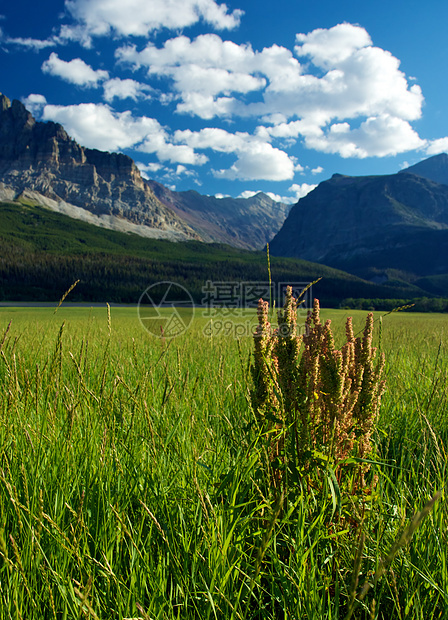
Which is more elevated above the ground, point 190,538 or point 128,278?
point 128,278

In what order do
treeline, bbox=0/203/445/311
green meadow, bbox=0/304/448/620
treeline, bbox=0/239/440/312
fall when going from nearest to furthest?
green meadow, bbox=0/304/448/620 < treeline, bbox=0/239/440/312 < treeline, bbox=0/203/445/311

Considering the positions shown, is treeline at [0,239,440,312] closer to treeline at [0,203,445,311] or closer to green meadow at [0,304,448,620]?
treeline at [0,203,445,311]

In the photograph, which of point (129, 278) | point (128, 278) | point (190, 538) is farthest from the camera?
point (129, 278)

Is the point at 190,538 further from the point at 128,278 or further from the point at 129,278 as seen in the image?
the point at 129,278

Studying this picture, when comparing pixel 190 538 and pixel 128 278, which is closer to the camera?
pixel 190 538

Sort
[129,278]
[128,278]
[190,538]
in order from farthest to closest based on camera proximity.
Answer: [129,278] → [128,278] → [190,538]

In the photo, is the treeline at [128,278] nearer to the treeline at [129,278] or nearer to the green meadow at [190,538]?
the treeline at [129,278]

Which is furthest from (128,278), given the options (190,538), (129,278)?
(190,538)

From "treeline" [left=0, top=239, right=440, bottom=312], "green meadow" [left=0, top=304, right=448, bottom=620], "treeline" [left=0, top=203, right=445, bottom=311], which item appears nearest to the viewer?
"green meadow" [left=0, top=304, right=448, bottom=620]

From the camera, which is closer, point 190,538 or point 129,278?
point 190,538

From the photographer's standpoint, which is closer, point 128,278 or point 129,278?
point 128,278

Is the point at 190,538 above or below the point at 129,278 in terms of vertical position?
below

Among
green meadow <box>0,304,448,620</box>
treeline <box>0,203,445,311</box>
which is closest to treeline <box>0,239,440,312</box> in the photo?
treeline <box>0,203,445,311</box>

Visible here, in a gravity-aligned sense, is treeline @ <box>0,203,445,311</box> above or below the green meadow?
above
